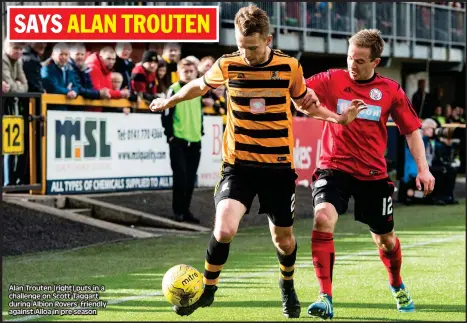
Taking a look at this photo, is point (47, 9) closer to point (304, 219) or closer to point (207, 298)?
point (304, 219)

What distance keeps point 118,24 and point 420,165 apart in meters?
8.62

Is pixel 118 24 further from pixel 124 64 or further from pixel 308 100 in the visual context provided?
pixel 308 100

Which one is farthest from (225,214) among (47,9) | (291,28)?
(291,28)

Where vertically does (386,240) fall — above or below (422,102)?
below

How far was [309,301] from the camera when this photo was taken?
9422 millimetres

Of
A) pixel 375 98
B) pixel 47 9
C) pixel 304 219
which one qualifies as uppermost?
pixel 47 9

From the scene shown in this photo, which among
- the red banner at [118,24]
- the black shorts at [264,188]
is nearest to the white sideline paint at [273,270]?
the black shorts at [264,188]

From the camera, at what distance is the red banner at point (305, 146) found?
77.4 feet

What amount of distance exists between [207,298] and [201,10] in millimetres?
8583

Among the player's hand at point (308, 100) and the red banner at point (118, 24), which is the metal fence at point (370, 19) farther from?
the player's hand at point (308, 100)

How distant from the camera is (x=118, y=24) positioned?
16875 millimetres

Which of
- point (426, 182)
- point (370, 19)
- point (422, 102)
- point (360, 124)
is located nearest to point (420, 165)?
point (426, 182)

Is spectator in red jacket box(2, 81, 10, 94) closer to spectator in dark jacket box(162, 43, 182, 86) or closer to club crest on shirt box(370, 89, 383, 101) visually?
spectator in dark jacket box(162, 43, 182, 86)

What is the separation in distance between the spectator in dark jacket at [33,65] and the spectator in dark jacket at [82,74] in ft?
2.51
